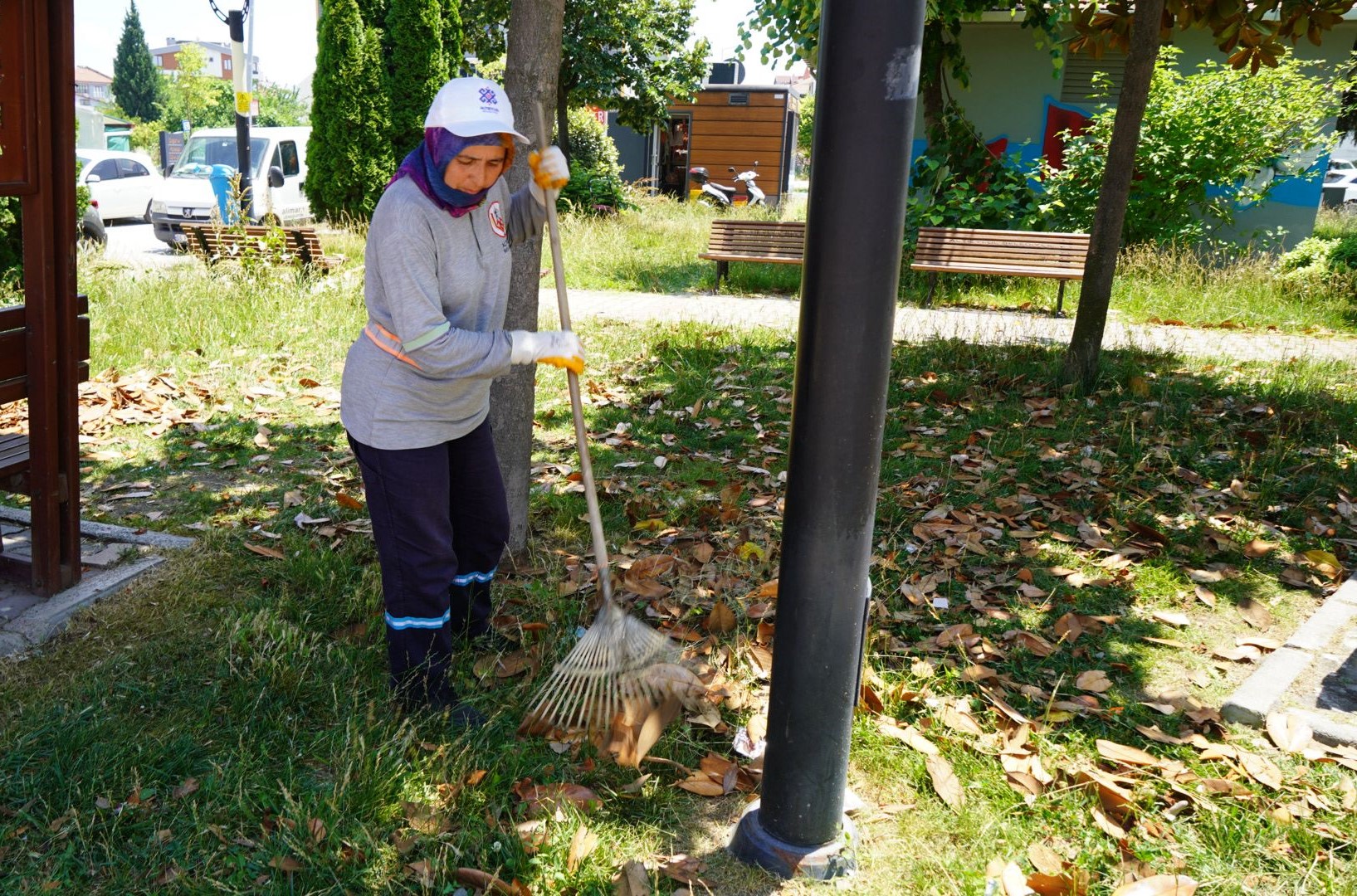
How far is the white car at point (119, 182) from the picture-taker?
23484 mm

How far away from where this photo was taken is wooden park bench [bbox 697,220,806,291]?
37.1ft

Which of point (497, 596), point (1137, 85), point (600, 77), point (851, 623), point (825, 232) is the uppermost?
point (600, 77)

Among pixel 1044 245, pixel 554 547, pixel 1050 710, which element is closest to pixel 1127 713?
pixel 1050 710

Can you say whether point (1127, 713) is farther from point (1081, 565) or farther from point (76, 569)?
point (76, 569)

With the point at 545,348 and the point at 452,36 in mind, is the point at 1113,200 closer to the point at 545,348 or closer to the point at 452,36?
the point at 545,348

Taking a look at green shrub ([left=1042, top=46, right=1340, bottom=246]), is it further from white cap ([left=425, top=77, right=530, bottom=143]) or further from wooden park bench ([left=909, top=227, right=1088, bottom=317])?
white cap ([left=425, top=77, right=530, bottom=143])

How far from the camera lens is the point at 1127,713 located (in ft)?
10.6

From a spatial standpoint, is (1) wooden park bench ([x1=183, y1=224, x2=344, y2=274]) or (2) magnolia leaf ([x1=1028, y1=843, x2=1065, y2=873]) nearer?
(2) magnolia leaf ([x1=1028, y1=843, x2=1065, y2=873])

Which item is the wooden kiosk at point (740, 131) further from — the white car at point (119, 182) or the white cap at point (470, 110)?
the white cap at point (470, 110)

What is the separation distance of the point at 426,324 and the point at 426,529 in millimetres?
616

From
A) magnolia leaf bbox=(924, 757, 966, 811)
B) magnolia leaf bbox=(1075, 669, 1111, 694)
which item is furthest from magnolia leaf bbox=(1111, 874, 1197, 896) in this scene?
magnolia leaf bbox=(1075, 669, 1111, 694)

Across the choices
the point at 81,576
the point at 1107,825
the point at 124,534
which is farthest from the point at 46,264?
the point at 1107,825

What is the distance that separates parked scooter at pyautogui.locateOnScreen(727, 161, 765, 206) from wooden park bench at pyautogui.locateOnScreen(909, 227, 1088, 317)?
14.6 meters

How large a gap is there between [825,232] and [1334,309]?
9800 mm
